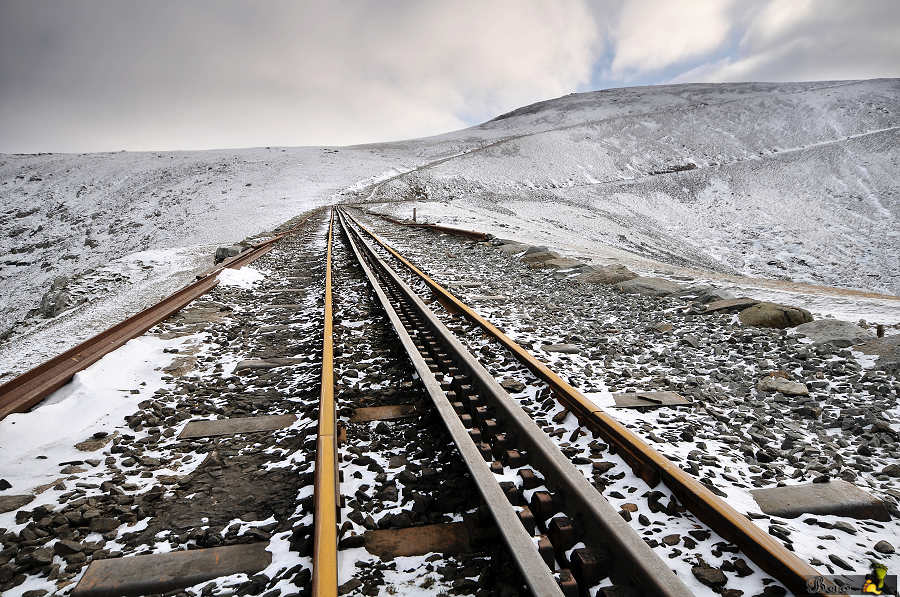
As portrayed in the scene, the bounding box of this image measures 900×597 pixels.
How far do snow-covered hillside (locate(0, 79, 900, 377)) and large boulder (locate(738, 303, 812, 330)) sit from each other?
31.1ft

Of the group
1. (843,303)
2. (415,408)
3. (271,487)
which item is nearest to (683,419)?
(415,408)

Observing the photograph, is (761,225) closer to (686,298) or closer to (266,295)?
(686,298)

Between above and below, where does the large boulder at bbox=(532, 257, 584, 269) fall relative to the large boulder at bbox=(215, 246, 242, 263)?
below

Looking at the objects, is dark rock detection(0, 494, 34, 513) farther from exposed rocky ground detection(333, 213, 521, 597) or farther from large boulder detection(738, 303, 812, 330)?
large boulder detection(738, 303, 812, 330)

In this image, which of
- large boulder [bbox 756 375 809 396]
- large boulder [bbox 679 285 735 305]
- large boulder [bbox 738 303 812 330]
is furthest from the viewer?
large boulder [bbox 679 285 735 305]

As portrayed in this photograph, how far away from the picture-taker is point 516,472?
276 cm

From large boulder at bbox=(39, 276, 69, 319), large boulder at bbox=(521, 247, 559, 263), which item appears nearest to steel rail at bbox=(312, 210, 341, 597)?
large boulder at bbox=(521, 247, 559, 263)

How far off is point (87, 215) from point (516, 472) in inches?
2002

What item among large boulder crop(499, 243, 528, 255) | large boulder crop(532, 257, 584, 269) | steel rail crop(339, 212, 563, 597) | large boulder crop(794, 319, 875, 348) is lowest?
steel rail crop(339, 212, 563, 597)

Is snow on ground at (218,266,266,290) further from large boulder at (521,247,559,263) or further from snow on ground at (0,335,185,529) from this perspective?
large boulder at (521,247,559,263)

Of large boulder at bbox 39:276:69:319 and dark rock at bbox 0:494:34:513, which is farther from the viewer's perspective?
large boulder at bbox 39:276:69:319

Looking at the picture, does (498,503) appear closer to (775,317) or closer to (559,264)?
(775,317)

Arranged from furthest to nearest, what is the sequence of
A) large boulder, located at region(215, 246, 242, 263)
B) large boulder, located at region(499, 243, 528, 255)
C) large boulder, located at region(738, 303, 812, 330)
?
large boulder, located at region(215, 246, 242, 263) → large boulder, located at region(499, 243, 528, 255) → large boulder, located at region(738, 303, 812, 330)

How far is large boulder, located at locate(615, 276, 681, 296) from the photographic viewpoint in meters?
Result: 7.28
